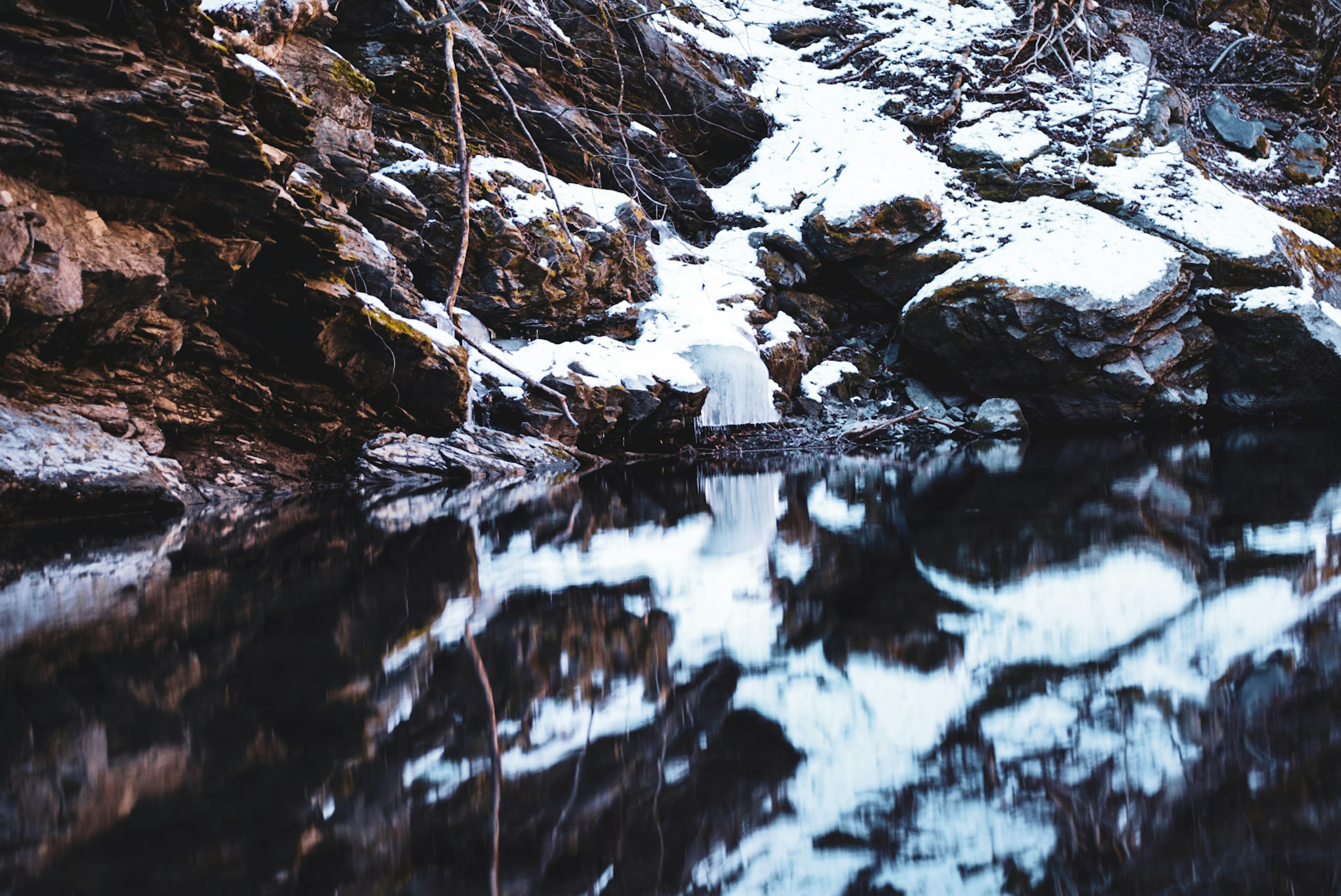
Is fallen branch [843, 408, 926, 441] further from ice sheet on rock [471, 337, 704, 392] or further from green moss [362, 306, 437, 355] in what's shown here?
green moss [362, 306, 437, 355]

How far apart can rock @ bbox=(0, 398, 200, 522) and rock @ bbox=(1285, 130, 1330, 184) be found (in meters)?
16.8

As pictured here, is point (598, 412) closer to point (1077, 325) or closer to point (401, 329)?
point (401, 329)

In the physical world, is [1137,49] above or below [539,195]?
above

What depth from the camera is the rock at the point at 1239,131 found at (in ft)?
41.7

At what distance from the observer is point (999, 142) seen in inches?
484

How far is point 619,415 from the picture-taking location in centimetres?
782

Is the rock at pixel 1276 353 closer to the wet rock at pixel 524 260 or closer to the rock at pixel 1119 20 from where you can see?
the rock at pixel 1119 20

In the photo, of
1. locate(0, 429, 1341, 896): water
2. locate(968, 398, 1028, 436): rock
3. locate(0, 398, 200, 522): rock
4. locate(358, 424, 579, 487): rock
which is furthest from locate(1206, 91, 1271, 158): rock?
locate(0, 398, 200, 522): rock

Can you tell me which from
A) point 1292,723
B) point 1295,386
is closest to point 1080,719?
point 1292,723

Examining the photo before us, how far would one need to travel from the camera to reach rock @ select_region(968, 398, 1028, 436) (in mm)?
10148

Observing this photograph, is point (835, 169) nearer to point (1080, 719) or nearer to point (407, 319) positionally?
point (407, 319)

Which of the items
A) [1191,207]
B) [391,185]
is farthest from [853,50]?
[391,185]

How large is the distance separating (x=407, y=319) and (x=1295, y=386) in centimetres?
1148

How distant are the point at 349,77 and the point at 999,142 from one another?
10288mm
